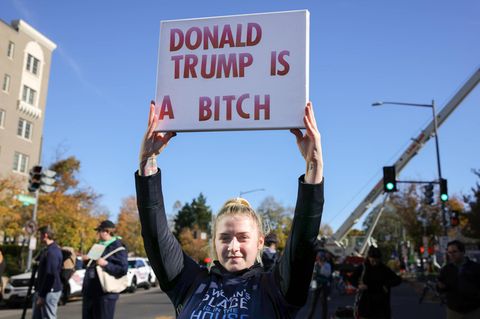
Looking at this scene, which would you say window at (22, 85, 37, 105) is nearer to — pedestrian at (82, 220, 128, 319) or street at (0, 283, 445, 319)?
street at (0, 283, 445, 319)

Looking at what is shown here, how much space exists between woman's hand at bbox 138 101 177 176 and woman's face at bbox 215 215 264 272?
1.43 ft

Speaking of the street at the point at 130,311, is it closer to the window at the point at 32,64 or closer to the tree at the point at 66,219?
the tree at the point at 66,219

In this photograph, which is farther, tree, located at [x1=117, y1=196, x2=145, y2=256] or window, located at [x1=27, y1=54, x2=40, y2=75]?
tree, located at [x1=117, y1=196, x2=145, y2=256]

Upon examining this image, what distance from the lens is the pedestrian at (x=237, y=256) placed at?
1.98 metres

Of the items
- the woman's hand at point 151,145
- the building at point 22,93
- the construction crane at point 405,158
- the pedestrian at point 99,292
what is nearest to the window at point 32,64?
the building at point 22,93

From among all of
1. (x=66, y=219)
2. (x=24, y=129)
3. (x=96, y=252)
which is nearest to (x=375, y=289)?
(x=96, y=252)

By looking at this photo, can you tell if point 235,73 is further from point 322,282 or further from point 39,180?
point 39,180

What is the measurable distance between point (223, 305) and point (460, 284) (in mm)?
5679

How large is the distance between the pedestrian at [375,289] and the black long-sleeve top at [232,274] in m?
5.27

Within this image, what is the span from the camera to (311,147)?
2119mm

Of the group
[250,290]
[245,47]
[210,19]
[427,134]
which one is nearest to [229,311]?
[250,290]

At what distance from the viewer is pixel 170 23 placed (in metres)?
Answer: 2.85

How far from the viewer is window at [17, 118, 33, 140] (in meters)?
38.3

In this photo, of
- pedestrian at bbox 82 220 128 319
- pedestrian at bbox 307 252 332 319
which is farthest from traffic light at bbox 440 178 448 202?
pedestrian at bbox 82 220 128 319
